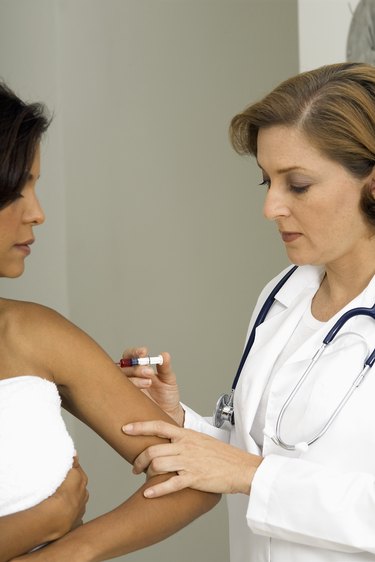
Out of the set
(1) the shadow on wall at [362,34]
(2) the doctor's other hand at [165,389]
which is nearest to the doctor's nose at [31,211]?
(2) the doctor's other hand at [165,389]

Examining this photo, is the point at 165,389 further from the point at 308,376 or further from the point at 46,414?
the point at 46,414

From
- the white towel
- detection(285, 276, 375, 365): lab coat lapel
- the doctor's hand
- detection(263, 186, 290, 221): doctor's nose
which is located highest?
detection(263, 186, 290, 221): doctor's nose

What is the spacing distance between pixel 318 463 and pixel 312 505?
9 centimetres

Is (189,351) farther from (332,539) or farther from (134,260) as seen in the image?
(332,539)

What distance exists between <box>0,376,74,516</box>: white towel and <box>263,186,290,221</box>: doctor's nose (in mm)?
562

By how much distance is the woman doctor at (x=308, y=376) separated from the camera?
157cm

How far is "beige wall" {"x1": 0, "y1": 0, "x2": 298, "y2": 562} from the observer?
11.6ft

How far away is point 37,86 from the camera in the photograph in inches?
138

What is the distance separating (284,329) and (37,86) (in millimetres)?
1999

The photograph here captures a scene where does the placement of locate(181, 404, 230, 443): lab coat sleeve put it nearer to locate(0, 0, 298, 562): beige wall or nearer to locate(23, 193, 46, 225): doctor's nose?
locate(23, 193, 46, 225): doctor's nose

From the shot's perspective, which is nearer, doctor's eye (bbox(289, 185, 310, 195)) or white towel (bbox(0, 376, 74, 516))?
white towel (bbox(0, 376, 74, 516))

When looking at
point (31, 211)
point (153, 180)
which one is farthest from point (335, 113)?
point (153, 180)

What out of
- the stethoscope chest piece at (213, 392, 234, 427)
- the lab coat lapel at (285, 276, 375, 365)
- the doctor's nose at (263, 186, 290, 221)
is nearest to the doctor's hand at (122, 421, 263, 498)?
the lab coat lapel at (285, 276, 375, 365)

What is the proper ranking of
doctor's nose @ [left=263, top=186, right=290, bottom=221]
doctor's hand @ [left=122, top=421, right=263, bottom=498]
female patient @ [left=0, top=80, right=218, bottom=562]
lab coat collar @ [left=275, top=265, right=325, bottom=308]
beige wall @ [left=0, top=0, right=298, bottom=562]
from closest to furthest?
female patient @ [left=0, top=80, right=218, bottom=562]
doctor's hand @ [left=122, top=421, right=263, bottom=498]
doctor's nose @ [left=263, top=186, right=290, bottom=221]
lab coat collar @ [left=275, top=265, right=325, bottom=308]
beige wall @ [left=0, top=0, right=298, bottom=562]
